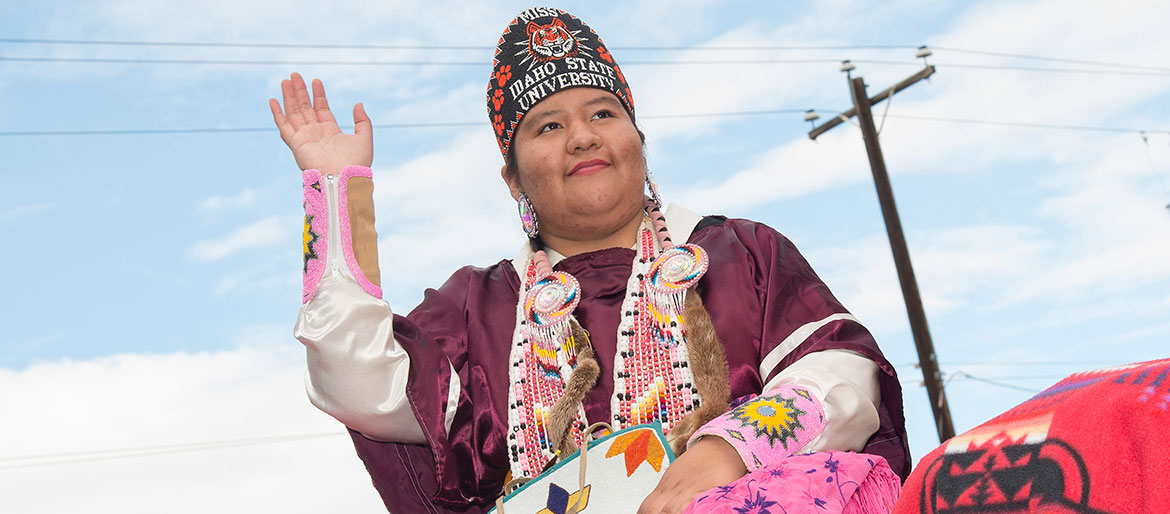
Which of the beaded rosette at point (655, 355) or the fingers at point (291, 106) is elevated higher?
the fingers at point (291, 106)

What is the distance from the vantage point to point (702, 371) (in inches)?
99.0

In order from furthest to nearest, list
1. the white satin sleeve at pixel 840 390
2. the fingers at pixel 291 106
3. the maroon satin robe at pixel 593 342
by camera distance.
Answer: the fingers at pixel 291 106 < the maroon satin robe at pixel 593 342 < the white satin sleeve at pixel 840 390

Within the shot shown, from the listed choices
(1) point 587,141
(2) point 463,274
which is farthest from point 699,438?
(2) point 463,274

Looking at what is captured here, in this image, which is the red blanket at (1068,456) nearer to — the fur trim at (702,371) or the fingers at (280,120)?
the fur trim at (702,371)

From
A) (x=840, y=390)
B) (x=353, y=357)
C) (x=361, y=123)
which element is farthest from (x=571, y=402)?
(x=361, y=123)

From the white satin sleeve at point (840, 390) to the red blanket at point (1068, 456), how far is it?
103cm

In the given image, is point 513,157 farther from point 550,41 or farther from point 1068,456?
point 1068,456

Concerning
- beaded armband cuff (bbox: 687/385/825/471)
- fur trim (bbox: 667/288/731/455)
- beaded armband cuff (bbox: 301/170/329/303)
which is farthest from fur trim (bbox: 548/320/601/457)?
beaded armband cuff (bbox: 301/170/329/303)

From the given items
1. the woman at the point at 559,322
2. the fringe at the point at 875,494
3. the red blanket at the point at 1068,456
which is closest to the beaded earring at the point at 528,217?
the woman at the point at 559,322

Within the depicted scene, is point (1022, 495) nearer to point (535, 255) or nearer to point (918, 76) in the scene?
point (535, 255)

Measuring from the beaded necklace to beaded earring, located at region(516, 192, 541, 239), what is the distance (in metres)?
0.22

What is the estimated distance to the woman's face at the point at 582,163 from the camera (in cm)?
282

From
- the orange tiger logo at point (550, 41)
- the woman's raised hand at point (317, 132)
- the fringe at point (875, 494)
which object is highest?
the orange tiger logo at point (550, 41)

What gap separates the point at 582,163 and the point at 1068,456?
6.09ft
